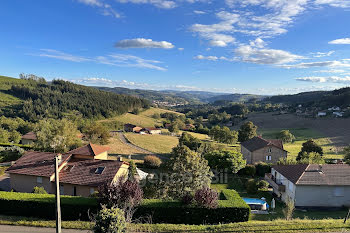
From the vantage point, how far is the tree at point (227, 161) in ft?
123

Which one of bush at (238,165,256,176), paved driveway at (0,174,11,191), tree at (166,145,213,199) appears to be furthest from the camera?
bush at (238,165,256,176)

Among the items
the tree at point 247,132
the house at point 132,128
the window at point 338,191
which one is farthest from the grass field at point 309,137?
the house at point 132,128

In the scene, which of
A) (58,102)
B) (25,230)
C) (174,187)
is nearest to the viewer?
(25,230)

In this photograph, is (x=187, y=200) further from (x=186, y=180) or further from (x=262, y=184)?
(x=262, y=184)

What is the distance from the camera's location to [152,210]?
16156 mm

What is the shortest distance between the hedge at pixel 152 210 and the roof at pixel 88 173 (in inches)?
224

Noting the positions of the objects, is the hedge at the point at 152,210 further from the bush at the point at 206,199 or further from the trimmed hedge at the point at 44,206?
the bush at the point at 206,199

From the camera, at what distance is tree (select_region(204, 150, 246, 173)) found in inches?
1474

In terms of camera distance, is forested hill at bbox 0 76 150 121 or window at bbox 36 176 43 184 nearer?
window at bbox 36 176 43 184

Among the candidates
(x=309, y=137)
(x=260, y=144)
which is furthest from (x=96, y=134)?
(x=309, y=137)

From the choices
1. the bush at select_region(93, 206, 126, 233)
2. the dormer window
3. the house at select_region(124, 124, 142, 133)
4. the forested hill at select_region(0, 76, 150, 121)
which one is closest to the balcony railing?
the dormer window

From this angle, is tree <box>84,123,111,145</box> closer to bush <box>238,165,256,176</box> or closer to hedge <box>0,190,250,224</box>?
bush <box>238,165,256,176</box>

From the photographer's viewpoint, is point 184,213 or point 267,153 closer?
point 184,213

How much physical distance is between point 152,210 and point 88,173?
10.9 meters
